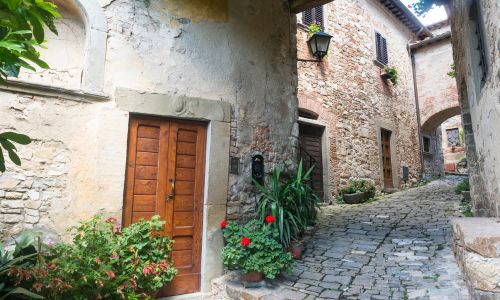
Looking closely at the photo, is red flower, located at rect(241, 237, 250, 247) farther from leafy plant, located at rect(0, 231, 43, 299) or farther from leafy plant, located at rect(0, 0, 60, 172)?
leafy plant, located at rect(0, 0, 60, 172)

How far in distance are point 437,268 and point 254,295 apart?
6.24 ft

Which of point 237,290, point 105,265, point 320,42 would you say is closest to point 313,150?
point 320,42

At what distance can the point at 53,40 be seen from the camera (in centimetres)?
319

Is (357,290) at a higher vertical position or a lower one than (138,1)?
lower

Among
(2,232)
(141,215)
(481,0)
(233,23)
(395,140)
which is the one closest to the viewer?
(2,232)

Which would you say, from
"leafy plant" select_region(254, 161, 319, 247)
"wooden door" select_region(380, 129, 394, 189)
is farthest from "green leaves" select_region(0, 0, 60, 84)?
"wooden door" select_region(380, 129, 394, 189)

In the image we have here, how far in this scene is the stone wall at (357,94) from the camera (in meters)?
7.53

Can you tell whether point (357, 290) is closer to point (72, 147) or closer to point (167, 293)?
point (167, 293)

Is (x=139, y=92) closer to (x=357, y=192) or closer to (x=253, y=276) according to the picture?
(x=253, y=276)

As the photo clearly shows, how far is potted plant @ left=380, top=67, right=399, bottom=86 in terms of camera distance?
9594 mm

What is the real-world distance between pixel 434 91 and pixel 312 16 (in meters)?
5.99

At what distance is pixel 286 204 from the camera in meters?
3.93

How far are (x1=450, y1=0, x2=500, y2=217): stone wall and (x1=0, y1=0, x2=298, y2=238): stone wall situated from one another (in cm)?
224

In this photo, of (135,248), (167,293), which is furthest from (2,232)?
(167,293)
